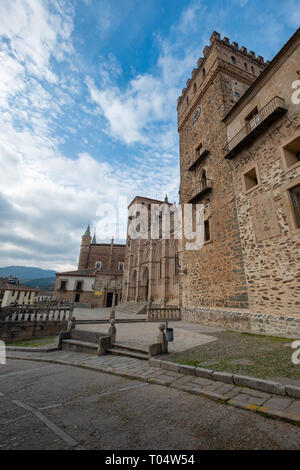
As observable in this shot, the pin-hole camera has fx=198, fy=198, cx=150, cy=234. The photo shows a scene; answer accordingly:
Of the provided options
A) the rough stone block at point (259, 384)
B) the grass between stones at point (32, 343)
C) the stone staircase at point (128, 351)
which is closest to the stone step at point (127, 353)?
the stone staircase at point (128, 351)

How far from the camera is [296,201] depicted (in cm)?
795

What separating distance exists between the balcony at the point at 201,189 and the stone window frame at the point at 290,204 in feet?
17.2

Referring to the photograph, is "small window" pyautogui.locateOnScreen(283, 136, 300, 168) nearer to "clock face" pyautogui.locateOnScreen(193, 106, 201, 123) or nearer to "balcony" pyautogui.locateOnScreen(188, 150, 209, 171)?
"balcony" pyautogui.locateOnScreen(188, 150, 209, 171)

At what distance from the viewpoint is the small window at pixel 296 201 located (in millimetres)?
7758

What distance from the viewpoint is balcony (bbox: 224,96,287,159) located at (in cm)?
858

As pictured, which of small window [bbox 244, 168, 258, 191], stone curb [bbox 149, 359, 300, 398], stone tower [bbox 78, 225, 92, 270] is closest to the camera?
stone curb [bbox 149, 359, 300, 398]

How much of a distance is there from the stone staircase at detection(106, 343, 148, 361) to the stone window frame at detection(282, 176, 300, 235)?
7028mm

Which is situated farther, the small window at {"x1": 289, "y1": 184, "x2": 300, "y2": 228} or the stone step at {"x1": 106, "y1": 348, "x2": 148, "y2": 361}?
the small window at {"x1": 289, "y1": 184, "x2": 300, "y2": 228}

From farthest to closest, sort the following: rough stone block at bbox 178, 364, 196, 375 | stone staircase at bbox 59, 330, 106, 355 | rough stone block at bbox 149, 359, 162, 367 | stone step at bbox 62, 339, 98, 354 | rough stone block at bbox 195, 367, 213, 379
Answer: stone staircase at bbox 59, 330, 106, 355, stone step at bbox 62, 339, 98, 354, rough stone block at bbox 149, 359, 162, 367, rough stone block at bbox 178, 364, 196, 375, rough stone block at bbox 195, 367, 213, 379

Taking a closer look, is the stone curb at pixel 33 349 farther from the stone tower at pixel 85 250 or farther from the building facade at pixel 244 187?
the stone tower at pixel 85 250

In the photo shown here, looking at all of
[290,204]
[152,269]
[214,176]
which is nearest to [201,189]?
[214,176]

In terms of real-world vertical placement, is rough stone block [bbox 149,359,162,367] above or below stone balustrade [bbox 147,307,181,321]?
below

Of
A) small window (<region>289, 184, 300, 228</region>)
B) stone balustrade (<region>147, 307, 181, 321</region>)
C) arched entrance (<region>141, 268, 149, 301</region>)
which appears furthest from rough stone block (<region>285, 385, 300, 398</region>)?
arched entrance (<region>141, 268, 149, 301</region>)
